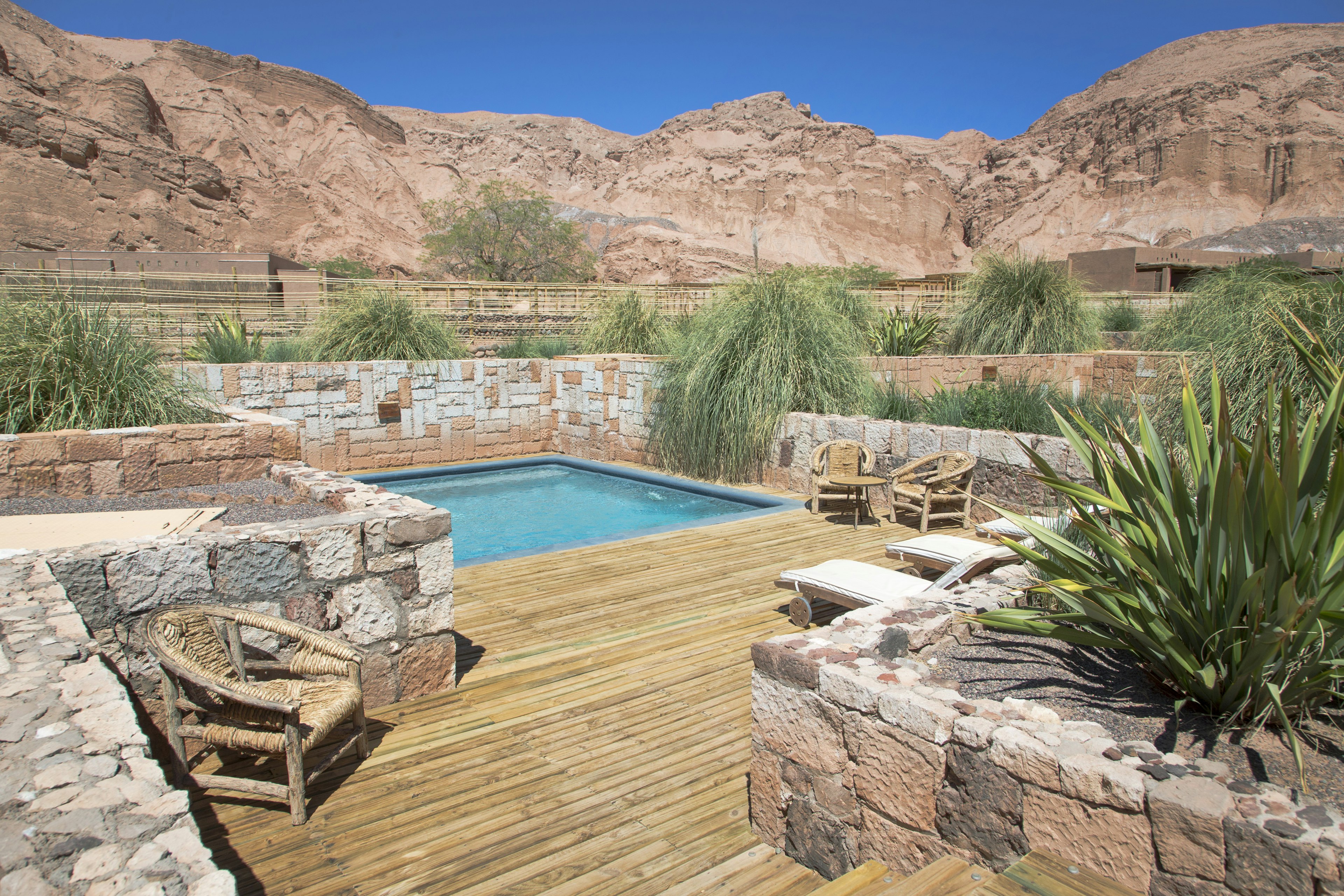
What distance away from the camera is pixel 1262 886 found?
1629 mm

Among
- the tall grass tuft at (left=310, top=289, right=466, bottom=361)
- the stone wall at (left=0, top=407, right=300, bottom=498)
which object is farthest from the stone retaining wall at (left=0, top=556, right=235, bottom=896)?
the tall grass tuft at (left=310, top=289, right=466, bottom=361)

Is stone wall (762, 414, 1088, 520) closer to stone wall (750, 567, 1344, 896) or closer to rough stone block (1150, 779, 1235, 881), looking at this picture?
stone wall (750, 567, 1344, 896)

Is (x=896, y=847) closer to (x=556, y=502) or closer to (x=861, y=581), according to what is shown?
(x=861, y=581)

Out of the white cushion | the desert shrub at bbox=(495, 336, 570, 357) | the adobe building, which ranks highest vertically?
the adobe building

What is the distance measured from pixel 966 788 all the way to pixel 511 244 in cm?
3873

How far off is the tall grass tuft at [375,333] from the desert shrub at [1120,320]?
12216 mm

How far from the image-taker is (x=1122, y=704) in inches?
96.8

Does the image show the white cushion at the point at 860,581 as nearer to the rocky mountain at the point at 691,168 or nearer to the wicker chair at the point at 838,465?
the wicker chair at the point at 838,465

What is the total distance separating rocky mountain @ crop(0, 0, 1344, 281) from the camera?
3738cm

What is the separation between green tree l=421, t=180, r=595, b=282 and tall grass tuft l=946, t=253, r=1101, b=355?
27652mm

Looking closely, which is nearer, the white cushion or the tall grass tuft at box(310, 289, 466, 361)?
the white cushion

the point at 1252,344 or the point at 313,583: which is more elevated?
the point at 1252,344

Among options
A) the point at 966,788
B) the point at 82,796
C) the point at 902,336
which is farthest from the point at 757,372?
the point at 82,796

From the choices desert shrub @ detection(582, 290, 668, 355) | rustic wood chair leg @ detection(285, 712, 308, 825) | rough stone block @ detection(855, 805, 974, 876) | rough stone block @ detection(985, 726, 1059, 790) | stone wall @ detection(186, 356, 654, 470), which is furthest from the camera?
desert shrub @ detection(582, 290, 668, 355)
